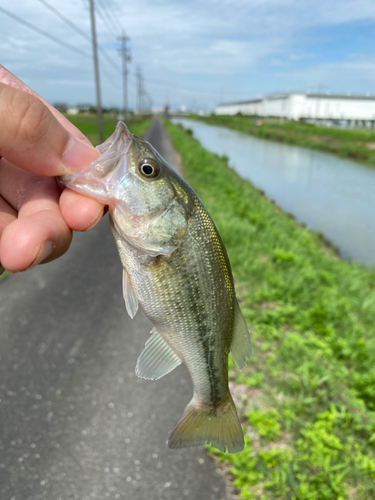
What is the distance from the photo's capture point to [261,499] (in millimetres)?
3164

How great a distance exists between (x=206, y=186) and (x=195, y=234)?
12.2 meters

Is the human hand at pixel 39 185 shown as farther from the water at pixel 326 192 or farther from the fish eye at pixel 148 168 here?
the water at pixel 326 192

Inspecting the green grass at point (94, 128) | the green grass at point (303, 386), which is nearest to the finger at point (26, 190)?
the green grass at point (303, 386)

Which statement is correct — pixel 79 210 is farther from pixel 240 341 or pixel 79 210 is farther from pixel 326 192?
pixel 326 192

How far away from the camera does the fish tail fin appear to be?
1672 millimetres

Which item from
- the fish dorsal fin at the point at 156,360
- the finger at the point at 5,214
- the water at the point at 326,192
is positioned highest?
the finger at the point at 5,214

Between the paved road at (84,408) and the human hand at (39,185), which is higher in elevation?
the human hand at (39,185)

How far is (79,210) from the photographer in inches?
63.0

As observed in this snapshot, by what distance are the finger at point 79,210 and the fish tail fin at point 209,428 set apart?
1006 millimetres

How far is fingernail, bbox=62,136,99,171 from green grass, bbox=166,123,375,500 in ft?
10.1

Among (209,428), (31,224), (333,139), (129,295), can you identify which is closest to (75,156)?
(31,224)

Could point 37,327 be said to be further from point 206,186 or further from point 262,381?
point 206,186

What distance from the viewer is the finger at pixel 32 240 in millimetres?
1420

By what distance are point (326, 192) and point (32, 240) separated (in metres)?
22.0
